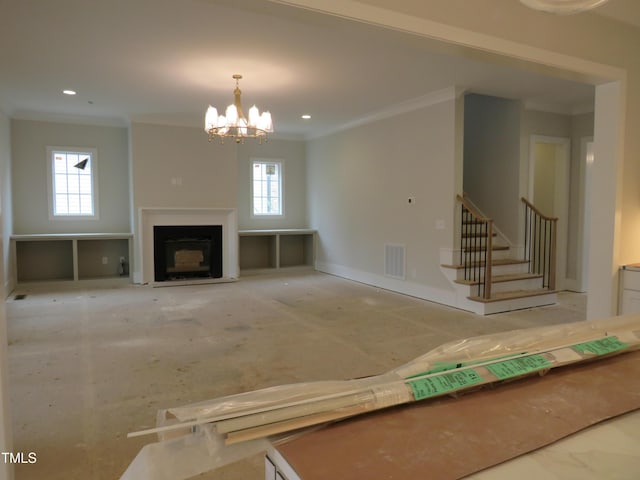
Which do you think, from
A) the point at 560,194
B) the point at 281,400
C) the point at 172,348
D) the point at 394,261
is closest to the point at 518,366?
the point at 281,400

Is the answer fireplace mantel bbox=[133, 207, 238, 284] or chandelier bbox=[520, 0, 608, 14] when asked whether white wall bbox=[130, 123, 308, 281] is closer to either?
fireplace mantel bbox=[133, 207, 238, 284]

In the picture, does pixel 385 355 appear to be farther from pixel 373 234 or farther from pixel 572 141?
pixel 572 141

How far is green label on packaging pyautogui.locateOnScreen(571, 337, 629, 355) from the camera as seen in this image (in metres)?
1.19

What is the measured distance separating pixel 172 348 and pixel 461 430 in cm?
344

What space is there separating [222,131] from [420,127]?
2738mm

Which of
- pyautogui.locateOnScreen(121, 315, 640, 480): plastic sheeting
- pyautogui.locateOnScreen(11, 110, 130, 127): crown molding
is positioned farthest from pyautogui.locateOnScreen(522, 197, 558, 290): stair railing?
pyautogui.locateOnScreen(11, 110, 130, 127): crown molding

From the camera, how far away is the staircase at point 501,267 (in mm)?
5160

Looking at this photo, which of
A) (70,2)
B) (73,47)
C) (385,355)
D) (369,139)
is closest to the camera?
(70,2)

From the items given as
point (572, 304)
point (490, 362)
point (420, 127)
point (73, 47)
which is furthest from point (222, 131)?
point (572, 304)

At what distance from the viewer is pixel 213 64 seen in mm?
4457

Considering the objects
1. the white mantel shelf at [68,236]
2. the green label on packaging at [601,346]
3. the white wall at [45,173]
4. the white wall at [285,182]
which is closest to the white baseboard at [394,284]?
the white wall at [285,182]

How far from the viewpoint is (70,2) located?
3.14 metres

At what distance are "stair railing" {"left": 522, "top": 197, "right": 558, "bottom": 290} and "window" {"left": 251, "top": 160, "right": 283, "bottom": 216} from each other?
480 centimetres

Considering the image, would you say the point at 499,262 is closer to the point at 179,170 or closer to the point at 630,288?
the point at 630,288
